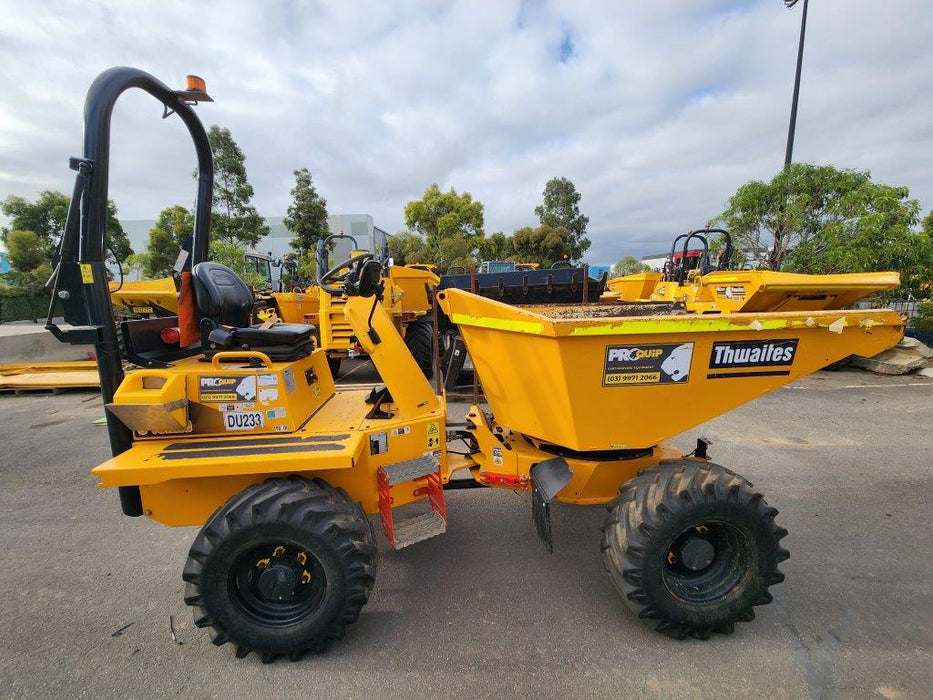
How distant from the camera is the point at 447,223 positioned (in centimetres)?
2948

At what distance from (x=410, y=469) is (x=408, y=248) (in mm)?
28169

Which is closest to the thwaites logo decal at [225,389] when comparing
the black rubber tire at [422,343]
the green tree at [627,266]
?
the black rubber tire at [422,343]

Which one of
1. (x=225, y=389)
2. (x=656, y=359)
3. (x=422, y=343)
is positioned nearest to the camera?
(x=656, y=359)

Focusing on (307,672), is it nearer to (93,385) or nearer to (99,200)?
(99,200)

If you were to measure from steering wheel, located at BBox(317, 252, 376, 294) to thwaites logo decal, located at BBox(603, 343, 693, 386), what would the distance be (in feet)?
5.37

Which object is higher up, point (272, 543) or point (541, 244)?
point (541, 244)

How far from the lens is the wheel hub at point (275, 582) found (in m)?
2.13

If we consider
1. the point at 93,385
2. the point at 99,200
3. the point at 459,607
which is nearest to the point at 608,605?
the point at 459,607

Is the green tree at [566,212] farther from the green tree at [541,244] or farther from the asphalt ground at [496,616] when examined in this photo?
the asphalt ground at [496,616]

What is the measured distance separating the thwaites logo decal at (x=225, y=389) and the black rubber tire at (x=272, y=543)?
1.64 feet

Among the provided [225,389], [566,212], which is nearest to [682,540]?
[225,389]

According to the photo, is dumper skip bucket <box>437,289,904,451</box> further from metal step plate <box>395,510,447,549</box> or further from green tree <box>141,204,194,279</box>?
green tree <box>141,204,194,279</box>

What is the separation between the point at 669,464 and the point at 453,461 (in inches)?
54.3

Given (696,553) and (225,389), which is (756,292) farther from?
(225,389)
